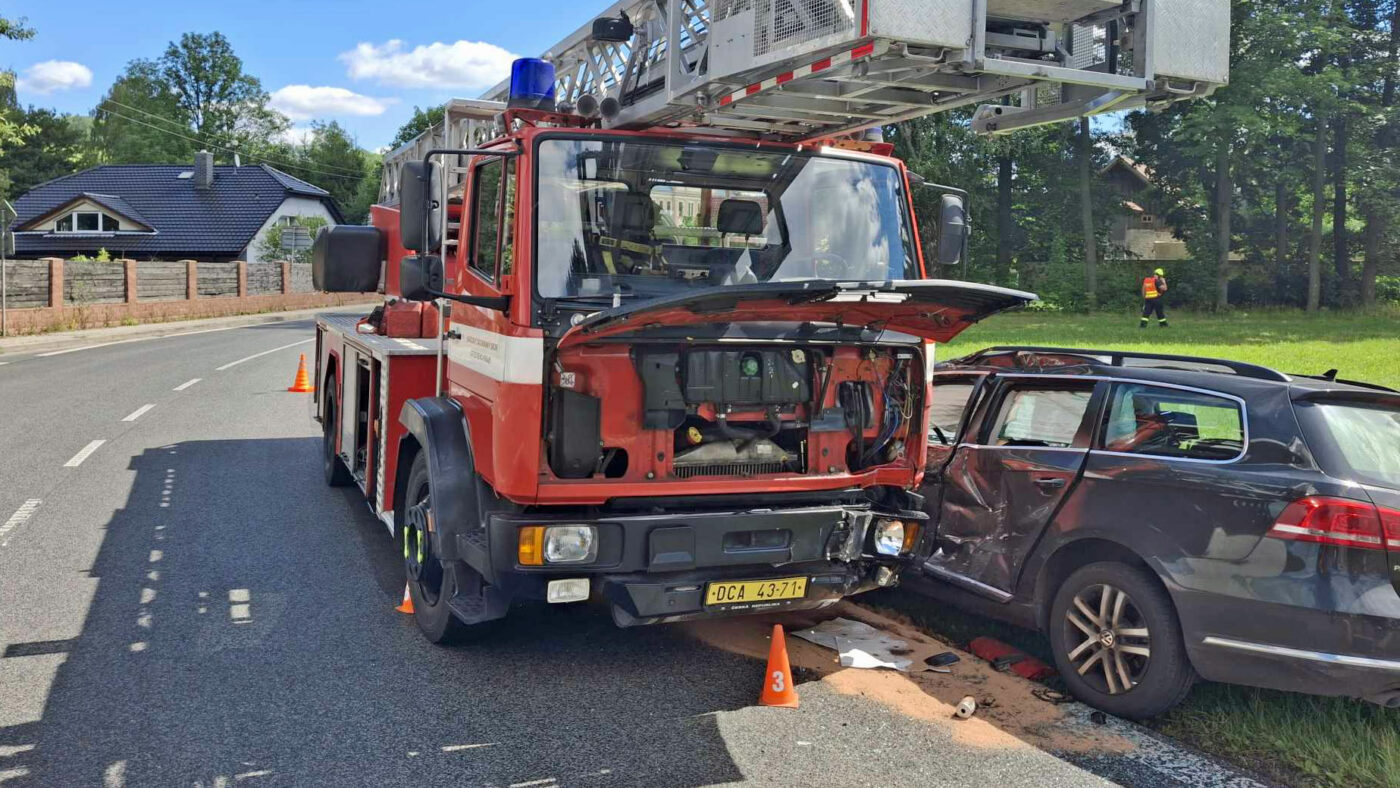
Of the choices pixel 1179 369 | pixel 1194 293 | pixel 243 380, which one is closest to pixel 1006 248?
pixel 1194 293

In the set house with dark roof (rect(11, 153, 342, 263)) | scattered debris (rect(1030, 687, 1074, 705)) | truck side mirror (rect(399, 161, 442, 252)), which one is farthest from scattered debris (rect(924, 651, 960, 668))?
house with dark roof (rect(11, 153, 342, 263))

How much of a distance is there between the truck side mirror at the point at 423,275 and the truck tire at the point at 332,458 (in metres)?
4.23

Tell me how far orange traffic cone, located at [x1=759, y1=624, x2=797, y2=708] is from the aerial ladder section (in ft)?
8.06

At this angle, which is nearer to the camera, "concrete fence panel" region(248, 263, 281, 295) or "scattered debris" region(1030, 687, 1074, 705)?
"scattered debris" region(1030, 687, 1074, 705)

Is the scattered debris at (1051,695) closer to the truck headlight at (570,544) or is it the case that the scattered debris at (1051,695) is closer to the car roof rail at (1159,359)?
the car roof rail at (1159,359)

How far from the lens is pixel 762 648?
5.87 m

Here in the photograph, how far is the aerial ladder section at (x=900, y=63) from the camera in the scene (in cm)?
448

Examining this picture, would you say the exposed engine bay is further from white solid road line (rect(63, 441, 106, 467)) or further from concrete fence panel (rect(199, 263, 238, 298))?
concrete fence panel (rect(199, 263, 238, 298))

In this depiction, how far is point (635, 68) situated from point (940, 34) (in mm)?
1952

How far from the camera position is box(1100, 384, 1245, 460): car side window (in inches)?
191

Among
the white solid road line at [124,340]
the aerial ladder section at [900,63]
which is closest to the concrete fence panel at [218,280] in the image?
the white solid road line at [124,340]

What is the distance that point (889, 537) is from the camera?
541 cm

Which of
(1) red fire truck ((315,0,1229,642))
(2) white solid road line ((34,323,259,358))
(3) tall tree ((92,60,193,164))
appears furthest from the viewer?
(3) tall tree ((92,60,193,164))

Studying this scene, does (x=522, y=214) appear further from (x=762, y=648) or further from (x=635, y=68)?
(x=762, y=648)
